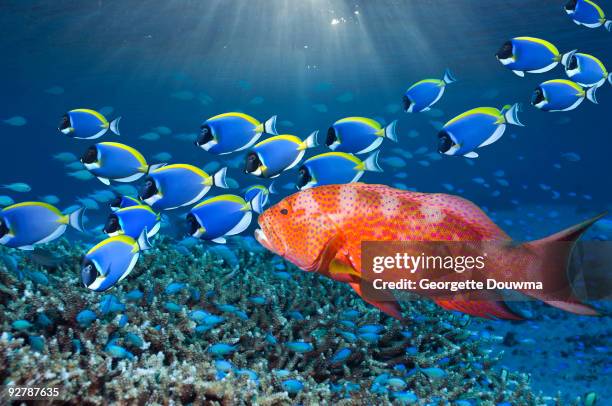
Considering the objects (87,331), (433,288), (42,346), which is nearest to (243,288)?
(87,331)

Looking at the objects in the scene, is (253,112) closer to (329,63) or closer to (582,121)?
(329,63)

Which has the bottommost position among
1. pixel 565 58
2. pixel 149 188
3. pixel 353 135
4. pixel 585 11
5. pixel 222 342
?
pixel 222 342

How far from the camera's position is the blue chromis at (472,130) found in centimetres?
490

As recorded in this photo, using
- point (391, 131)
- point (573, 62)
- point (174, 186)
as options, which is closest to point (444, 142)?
point (391, 131)

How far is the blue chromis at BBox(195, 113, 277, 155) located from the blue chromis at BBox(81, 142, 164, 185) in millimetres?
744

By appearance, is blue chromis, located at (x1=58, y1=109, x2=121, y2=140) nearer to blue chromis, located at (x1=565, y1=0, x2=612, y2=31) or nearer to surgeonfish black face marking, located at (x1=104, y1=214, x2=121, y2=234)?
surgeonfish black face marking, located at (x1=104, y1=214, x2=121, y2=234)

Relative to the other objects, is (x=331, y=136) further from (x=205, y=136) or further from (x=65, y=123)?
(x=65, y=123)

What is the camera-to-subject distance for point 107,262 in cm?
335

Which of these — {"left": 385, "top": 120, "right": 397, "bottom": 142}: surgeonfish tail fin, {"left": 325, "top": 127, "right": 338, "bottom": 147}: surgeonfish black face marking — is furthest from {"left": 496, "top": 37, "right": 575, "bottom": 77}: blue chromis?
{"left": 325, "top": 127, "right": 338, "bottom": 147}: surgeonfish black face marking

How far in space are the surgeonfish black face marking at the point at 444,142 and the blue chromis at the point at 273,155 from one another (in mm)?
1695

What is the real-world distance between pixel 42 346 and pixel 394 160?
376 inches

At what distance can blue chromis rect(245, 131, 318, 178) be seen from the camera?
450cm

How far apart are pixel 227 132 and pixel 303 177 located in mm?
1049

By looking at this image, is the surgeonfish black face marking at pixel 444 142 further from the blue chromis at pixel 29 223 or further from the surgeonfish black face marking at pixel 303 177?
the blue chromis at pixel 29 223
